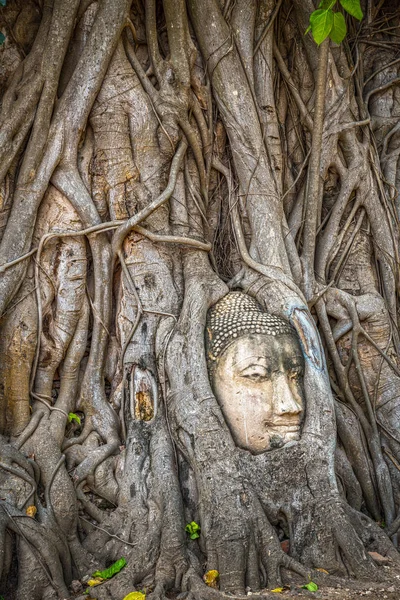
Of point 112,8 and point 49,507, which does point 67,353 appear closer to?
point 49,507

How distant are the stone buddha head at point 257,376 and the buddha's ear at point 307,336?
42 millimetres

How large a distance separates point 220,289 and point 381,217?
5.43 feet

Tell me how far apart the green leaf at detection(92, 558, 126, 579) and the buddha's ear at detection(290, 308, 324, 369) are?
1.51 m

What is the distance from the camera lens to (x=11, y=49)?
4156mm

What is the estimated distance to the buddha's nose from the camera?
318 cm

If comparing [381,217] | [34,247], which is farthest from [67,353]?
[381,217]

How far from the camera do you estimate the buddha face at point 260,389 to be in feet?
10.4

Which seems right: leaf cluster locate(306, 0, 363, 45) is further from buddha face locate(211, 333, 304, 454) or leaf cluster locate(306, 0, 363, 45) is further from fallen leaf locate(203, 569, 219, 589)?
fallen leaf locate(203, 569, 219, 589)

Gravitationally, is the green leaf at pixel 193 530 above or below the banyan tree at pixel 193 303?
below

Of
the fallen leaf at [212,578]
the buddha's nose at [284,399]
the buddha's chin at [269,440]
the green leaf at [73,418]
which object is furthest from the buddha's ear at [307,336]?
the green leaf at [73,418]

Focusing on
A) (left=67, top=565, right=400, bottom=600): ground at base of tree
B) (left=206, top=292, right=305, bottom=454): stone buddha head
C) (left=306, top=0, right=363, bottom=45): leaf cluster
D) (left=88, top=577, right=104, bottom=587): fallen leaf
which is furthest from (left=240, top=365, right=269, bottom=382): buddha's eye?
(left=306, top=0, right=363, bottom=45): leaf cluster

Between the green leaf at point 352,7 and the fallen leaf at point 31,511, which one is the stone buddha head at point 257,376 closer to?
the fallen leaf at point 31,511

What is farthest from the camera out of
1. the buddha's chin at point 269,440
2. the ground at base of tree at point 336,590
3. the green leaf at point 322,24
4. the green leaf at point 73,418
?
the green leaf at point 73,418

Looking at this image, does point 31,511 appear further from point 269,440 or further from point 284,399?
point 284,399
